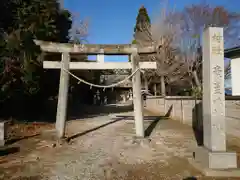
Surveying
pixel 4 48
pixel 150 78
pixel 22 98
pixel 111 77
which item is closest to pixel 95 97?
pixel 111 77

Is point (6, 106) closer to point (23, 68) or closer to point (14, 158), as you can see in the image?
point (23, 68)

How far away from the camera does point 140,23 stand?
→ 886 inches

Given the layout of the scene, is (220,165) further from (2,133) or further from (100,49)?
(2,133)

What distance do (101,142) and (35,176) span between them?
10.7 feet

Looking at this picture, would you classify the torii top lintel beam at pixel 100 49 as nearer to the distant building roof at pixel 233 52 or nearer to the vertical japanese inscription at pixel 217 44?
the vertical japanese inscription at pixel 217 44

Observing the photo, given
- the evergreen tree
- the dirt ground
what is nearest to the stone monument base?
the dirt ground

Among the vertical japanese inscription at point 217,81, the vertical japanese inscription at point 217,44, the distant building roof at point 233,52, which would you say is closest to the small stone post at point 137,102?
the vertical japanese inscription at point 217,81

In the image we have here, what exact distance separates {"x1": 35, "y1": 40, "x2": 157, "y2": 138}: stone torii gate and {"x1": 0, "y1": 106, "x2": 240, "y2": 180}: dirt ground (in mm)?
752

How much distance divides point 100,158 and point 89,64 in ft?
11.5

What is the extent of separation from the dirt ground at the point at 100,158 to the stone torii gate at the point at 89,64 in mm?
752

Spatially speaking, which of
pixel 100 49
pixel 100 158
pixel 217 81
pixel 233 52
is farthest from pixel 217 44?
pixel 233 52

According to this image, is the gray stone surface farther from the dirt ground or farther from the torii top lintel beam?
the torii top lintel beam

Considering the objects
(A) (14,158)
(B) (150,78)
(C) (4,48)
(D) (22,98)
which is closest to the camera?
(A) (14,158)

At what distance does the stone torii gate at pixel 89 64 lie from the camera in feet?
24.0
